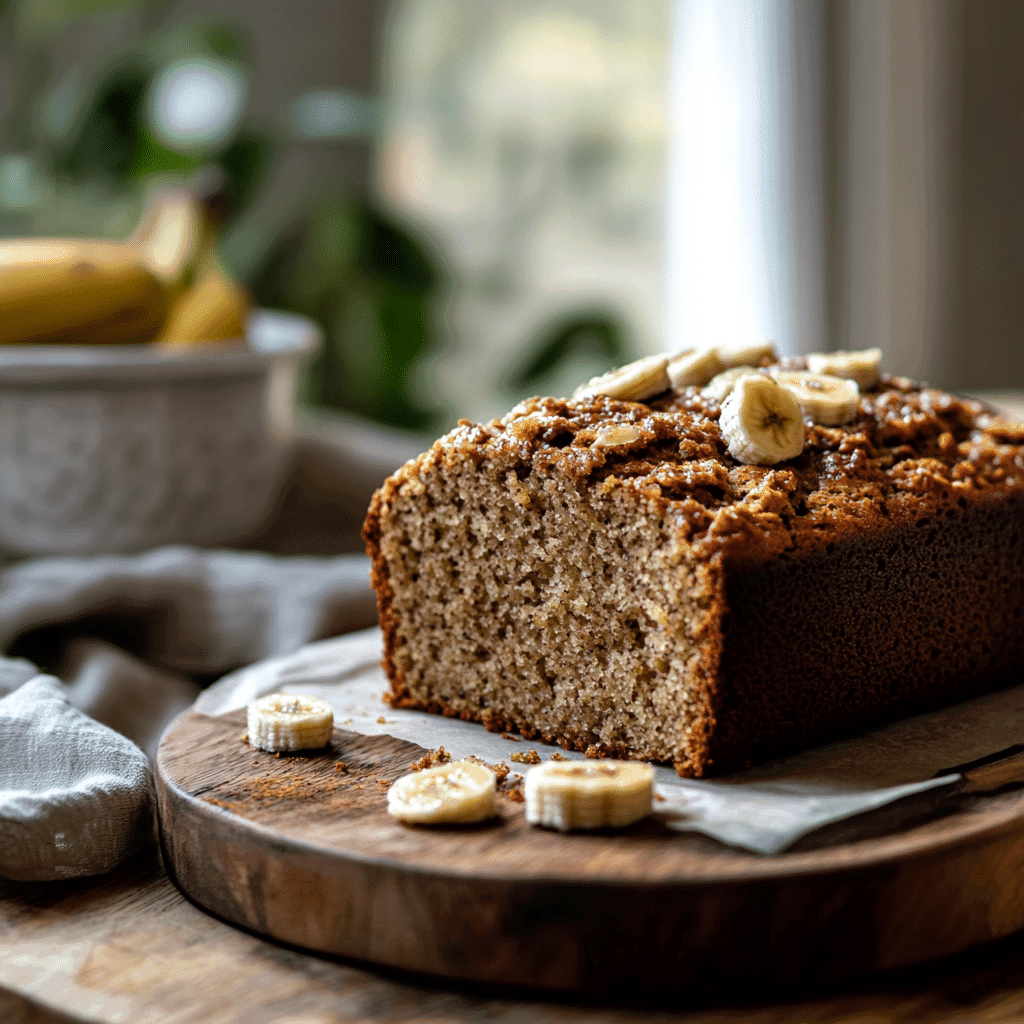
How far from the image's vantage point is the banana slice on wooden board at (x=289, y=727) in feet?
6.37

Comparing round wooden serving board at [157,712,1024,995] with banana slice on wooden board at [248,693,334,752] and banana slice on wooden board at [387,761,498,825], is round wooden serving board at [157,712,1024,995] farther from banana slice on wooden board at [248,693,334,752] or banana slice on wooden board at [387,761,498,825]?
banana slice on wooden board at [248,693,334,752]

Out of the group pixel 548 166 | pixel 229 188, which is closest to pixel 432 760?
pixel 229 188

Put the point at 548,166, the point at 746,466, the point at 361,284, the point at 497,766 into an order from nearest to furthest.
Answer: the point at 497,766 < the point at 746,466 < the point at 361,284 < the point at 548,166

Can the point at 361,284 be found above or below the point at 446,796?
above

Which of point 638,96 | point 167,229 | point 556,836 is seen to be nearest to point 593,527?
point 556,836

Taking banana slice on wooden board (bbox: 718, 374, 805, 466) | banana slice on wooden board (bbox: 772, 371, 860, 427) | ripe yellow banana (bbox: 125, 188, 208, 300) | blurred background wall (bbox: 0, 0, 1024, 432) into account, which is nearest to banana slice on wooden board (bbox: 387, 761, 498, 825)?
banana slice on wooden board (bbox: 718, 374, 805, 466)

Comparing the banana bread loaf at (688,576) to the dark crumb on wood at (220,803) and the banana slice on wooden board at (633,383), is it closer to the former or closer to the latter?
the banana slice on wooden board at (633,383)

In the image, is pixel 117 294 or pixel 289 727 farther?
pixel 117 294

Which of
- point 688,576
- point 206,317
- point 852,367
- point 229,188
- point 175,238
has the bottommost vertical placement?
point 688,576

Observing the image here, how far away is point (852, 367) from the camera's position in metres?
2.48

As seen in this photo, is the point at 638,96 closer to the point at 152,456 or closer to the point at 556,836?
the point at 152,456

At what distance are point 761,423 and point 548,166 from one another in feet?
15.5

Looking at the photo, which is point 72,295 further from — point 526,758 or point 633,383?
point 526,758

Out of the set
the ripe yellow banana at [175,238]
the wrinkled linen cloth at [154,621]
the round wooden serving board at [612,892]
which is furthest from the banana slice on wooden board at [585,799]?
the ripe yellow banana at [175,238]
